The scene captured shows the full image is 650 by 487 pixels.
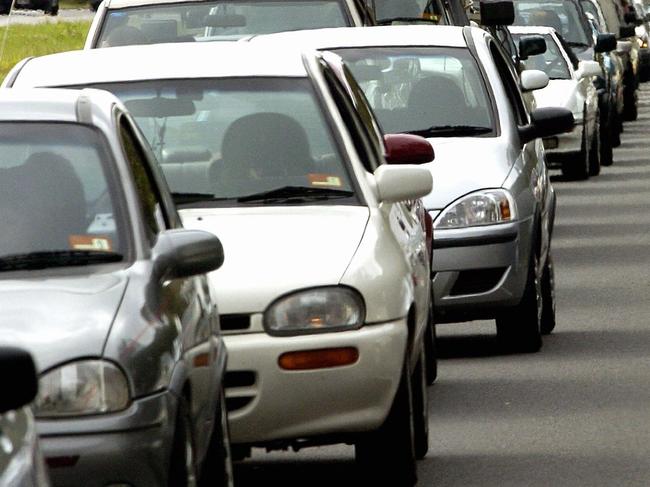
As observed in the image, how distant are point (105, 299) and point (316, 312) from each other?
195 centimetres

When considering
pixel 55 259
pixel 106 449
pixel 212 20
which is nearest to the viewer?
pixel 106 449

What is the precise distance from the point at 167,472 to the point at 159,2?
9.39 m

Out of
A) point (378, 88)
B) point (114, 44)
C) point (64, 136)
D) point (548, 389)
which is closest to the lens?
point (64, 136)

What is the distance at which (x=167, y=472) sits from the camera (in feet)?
17.8

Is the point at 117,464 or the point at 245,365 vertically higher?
the point at 117,464

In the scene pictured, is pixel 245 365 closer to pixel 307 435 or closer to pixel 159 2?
pixel 307 435

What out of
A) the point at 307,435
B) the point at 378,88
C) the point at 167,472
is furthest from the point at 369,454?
the point at 378,88

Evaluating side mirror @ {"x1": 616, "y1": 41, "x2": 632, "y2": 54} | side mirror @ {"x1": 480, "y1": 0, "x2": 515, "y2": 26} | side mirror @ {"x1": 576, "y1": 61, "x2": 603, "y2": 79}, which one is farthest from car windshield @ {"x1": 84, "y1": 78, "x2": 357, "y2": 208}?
side mirror @ {"x1": 616, "y1": 41, "x2": 632, "y2": 54}

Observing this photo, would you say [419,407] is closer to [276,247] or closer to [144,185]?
[276,247]

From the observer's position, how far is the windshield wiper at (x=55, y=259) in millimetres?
5914

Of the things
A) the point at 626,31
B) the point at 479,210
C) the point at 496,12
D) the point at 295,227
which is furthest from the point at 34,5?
the point at 295,227

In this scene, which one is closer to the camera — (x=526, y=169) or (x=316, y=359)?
(x=316, y=359)

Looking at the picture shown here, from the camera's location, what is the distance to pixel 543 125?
12.2 m

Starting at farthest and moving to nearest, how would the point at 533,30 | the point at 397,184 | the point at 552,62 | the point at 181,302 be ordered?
1. the point at 533,30
2. the point at 552,62
3. the point at 397,184
4. the point at 181,302
